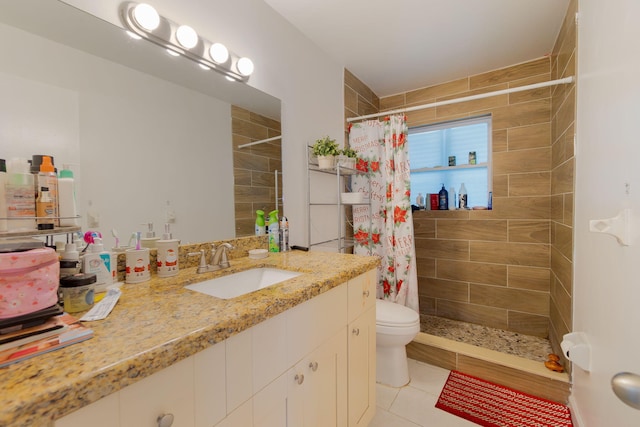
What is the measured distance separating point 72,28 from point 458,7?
6.32 feet

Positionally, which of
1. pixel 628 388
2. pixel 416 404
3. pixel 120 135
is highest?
pixel 120 135

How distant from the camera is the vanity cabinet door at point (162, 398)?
0.51 m

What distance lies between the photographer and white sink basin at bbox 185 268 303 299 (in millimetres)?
1096

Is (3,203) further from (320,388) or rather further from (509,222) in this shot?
(509,222)

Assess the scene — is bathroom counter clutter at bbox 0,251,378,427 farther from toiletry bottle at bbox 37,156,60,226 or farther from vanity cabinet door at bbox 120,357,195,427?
toiletry bottle at bbox 37,156,60,226

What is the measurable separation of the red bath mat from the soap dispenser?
1.79m

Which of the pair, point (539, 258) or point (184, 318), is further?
point (539, 258)

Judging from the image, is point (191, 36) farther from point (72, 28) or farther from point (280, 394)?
point (280, 394)

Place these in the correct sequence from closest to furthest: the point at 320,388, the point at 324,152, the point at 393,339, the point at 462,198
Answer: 1. the point at 320,388
2. the point at 393,339
3. the point at 324,152
4. the point at 462,198

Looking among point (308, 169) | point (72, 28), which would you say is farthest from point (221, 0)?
point (308, 169)

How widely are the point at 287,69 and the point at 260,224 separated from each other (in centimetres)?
101

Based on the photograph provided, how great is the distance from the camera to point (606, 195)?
3.43 feet

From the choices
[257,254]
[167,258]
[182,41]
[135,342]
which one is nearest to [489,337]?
[257,254]

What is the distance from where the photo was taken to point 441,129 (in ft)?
8.98
